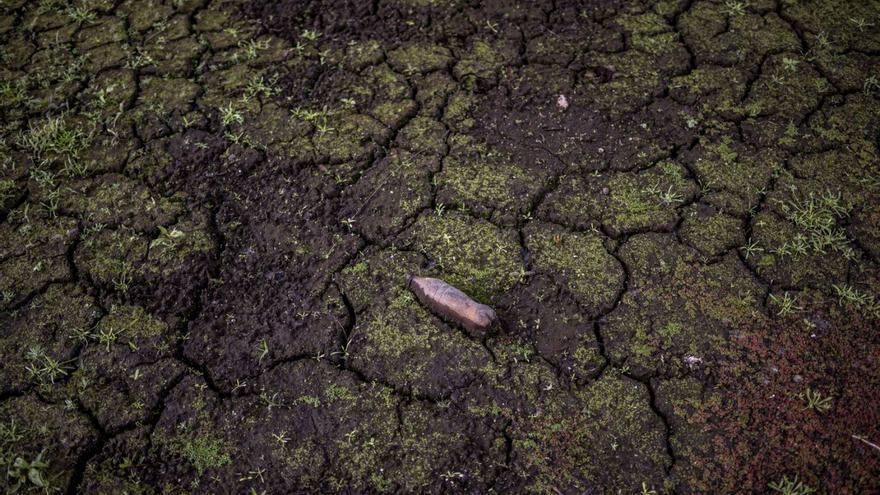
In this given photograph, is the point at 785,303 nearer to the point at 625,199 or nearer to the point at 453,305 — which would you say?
the point at 625,199

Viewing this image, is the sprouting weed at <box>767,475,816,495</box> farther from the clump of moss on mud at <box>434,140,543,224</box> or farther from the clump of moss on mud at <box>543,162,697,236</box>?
the clump of moss on mud at <box>434,140,543,224</box>

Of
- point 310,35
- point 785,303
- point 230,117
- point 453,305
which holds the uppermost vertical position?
point 310,35

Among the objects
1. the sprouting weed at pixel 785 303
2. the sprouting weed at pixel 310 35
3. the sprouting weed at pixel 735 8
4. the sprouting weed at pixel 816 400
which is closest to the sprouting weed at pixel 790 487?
the sprouting weed at pixel 816 400

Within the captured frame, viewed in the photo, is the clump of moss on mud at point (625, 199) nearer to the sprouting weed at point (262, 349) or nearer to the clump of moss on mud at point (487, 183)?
the clump of moss on mud at point (487, 183)

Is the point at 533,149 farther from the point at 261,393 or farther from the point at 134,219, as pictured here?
the point at 134,219

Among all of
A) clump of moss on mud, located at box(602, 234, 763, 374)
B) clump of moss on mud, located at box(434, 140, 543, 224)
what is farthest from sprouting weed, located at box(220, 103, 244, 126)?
clump of moss on mud, located at box(602, 234, 763, 374)

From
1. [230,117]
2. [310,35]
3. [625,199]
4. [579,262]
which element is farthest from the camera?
[310,35]

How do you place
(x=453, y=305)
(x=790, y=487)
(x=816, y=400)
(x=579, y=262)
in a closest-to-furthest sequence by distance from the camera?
(x=790, y=487) → (x=816, y=400) → (x=453, y=305) → (x=579, y=262)

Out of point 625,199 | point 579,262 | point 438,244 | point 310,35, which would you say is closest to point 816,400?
point 579,262

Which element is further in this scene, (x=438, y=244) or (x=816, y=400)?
(x=438, y=244)
